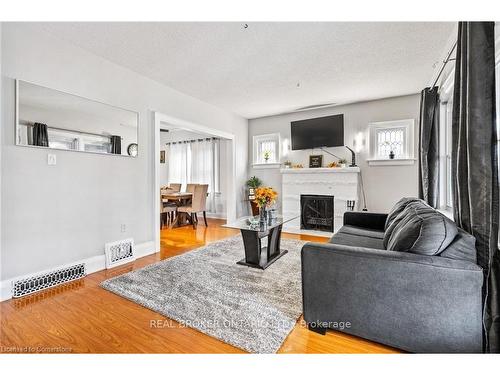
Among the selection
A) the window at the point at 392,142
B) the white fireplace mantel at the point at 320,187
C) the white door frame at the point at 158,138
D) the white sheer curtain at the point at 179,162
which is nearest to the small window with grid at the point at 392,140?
the window at the point at 392,142

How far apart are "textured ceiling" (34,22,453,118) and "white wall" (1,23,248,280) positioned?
0.21 metres

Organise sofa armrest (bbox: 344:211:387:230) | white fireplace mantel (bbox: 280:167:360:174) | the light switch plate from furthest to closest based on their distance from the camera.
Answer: white fireplace mantel (bbox: 280:167:360:174), sofa armrest (bbox: 344:211:387:230), the light switch plate

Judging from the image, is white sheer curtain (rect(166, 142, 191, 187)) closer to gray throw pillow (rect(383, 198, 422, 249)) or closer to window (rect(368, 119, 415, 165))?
window (rect(368, 119, 415, 165))

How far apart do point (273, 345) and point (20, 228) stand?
2.47m

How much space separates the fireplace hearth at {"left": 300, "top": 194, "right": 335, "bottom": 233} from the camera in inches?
187

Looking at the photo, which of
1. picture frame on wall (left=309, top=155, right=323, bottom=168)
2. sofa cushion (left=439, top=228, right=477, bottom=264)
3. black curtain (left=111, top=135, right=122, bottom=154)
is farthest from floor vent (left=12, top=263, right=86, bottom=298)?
picture frame on wall (left=309, top=155, right=323, bottom=168)

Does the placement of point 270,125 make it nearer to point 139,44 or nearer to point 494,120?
point 139,44

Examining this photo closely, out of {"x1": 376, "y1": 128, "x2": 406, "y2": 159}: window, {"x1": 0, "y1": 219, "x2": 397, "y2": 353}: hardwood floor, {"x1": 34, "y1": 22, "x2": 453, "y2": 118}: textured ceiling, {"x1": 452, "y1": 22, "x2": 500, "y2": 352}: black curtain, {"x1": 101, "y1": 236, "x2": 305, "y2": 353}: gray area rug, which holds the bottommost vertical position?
{"x1": 0, "y1": 219, "x2": 397, "y2": 353}: hardwood floor

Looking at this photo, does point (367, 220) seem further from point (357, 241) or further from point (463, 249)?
point (463, 249)

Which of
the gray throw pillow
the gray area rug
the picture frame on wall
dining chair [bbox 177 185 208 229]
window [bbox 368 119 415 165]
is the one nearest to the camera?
the gray area rug

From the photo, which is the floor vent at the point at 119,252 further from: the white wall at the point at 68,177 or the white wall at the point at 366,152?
the white wall at the point at 366,152

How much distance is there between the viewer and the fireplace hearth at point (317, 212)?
476 centimetres

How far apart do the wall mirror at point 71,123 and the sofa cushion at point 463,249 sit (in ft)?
11.1

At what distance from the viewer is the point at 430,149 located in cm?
320
